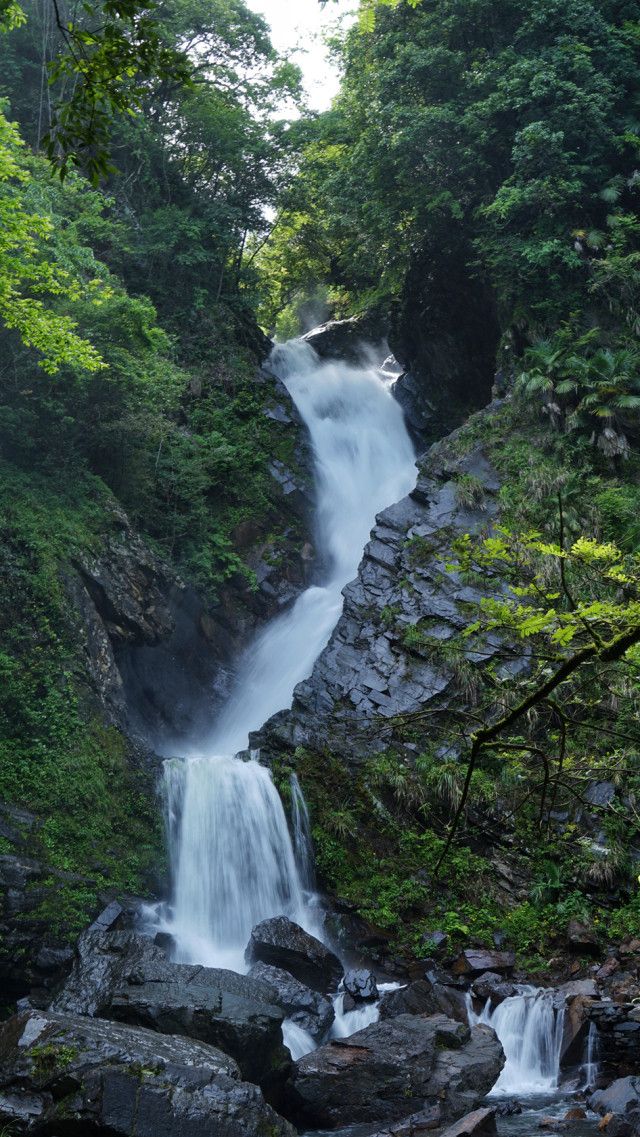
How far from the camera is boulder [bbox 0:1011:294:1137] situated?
6023 mm

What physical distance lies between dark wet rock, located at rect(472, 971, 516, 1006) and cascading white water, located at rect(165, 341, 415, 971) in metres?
2.65

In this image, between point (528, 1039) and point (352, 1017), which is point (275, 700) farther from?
point (528, 1039)

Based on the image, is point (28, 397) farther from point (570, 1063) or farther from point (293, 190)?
point (293, 190)

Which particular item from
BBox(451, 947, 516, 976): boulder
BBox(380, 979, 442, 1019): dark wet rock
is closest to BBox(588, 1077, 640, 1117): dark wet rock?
BBox(380, 979, 442, 1019): dark wet rock

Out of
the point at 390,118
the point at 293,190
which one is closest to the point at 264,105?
the point at 293,190

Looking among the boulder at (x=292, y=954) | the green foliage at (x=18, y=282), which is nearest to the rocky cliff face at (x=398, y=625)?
the boulder at (x=292, y=954)

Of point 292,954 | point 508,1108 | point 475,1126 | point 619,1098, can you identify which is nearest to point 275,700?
point 292,954

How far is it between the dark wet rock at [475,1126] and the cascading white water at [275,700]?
472 cm

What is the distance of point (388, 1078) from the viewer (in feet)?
27.6

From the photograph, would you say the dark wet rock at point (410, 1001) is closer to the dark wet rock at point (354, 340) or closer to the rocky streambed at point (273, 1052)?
the rocky streambed at point (273, 1052)

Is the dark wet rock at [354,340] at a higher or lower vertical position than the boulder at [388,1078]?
higher

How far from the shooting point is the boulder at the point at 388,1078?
8242 millimetres

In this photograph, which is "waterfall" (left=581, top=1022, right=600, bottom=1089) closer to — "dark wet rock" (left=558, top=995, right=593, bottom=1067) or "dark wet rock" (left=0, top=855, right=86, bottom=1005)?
"dark wet rock" (left=558, top=995, right=593, bottom=1067)

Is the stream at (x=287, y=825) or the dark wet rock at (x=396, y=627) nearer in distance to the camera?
the stream at (x=287, y=825)
